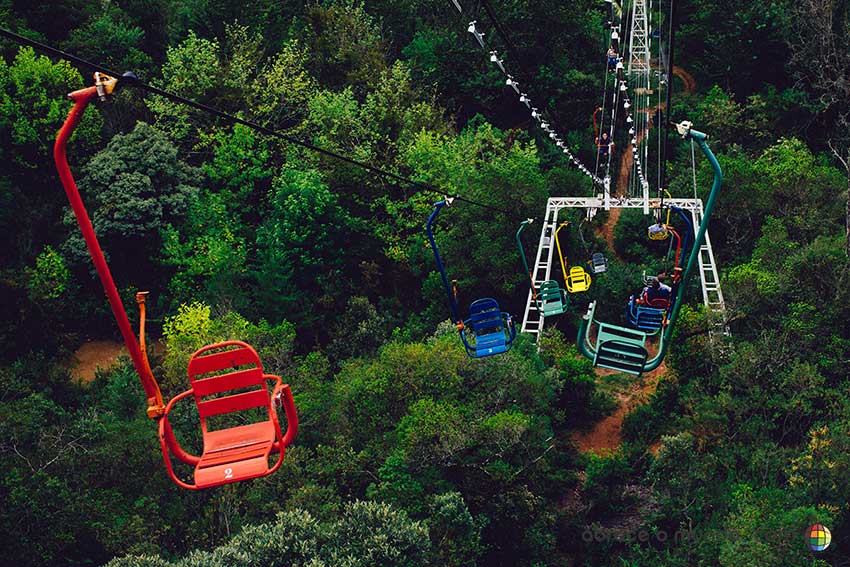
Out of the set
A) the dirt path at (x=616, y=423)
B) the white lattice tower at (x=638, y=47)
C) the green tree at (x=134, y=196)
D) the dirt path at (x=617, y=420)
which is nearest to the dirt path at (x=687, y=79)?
the white lattice tower at (x=638, y=47)

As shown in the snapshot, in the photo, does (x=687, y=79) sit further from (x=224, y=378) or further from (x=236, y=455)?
(x=236, y=455)

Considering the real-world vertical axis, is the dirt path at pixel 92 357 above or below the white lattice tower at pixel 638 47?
below

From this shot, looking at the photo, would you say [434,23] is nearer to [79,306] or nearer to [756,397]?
[79,306]

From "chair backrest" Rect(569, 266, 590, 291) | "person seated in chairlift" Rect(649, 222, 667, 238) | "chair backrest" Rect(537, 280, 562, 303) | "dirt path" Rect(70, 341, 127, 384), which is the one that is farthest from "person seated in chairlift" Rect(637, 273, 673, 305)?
"dirt path" Rect(70, 341, 127, 384)

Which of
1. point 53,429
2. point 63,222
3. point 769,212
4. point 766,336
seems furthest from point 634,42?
point 53,429

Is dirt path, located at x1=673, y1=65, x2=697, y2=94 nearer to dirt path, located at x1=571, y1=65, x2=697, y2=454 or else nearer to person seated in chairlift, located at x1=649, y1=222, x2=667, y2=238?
dirt path, located at x1=571, y1=65, x2=697, y2=454

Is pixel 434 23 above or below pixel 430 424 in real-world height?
above

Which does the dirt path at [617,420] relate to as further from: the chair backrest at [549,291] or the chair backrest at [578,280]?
the chair backrest at [549,291]
